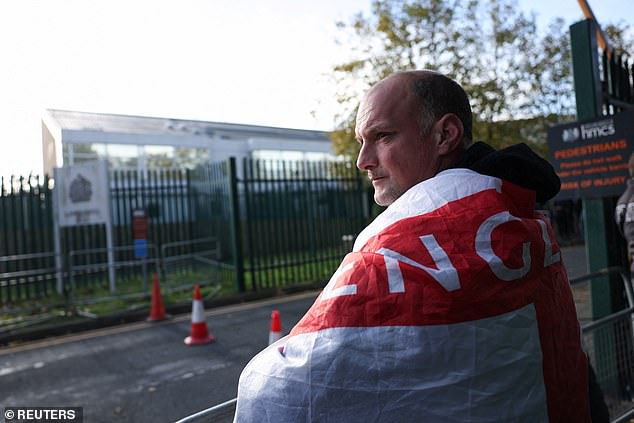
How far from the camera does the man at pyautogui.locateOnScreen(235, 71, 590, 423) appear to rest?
32.7 inches

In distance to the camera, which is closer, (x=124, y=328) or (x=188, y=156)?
(x=124, y=328)

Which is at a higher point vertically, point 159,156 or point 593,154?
point 159,156

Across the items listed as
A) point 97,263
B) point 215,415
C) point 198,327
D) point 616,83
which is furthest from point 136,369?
point 97,263

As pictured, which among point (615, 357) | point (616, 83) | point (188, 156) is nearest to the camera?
point (615, 357)

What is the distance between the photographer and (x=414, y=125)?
1.11 meters

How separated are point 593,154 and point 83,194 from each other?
A: 860 cm

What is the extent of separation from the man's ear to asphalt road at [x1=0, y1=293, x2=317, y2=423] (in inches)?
147

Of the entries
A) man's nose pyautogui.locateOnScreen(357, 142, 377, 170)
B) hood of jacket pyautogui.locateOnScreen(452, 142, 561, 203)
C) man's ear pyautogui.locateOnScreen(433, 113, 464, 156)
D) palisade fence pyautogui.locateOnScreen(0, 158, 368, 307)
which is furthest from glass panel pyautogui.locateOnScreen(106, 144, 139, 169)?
hood of jacket pyautogui.locateOnScreen(452, 142, 561, 203)

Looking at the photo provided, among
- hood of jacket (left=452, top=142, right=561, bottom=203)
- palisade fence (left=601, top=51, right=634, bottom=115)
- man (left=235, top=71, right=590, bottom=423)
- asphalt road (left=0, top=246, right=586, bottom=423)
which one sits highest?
palisade fence (left=601, top=51, right=634, bottom=115)

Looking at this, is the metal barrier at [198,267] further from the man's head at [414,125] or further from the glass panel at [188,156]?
the glass panel at [188,156]

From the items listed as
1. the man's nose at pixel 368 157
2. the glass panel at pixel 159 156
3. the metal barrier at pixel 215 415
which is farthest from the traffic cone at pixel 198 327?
the glass panel at pixel 159 156

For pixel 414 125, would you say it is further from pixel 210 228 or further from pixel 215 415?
pixel 210 228

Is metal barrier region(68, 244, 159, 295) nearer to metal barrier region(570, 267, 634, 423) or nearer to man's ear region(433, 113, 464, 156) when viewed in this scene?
metal barrier region(570, 267, 634, 423)

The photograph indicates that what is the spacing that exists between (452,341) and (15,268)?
1070 centimetres
